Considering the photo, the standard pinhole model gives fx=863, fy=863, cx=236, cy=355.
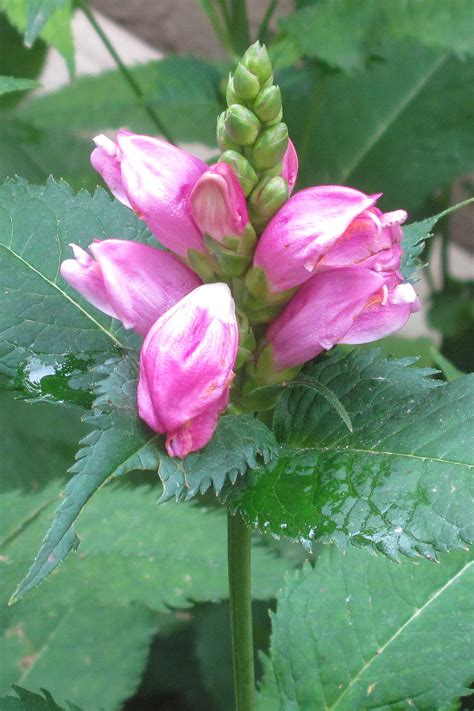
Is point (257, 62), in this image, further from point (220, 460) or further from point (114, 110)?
point (114, 110)

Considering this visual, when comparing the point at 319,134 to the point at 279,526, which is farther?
the point at 319,134

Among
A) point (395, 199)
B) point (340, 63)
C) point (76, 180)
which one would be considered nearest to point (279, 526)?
point (340, 63)

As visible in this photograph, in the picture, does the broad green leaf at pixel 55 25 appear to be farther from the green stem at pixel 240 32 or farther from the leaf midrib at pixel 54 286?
the leaf midrib at pixel 54 286

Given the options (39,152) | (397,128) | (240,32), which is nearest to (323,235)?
(240,32)

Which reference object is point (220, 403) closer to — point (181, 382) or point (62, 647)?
point (181, 382)

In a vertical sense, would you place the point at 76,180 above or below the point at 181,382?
below

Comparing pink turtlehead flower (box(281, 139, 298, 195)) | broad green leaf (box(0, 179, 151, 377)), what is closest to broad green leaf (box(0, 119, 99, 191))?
broad green leaf (box(0, 179, 151, 377))
